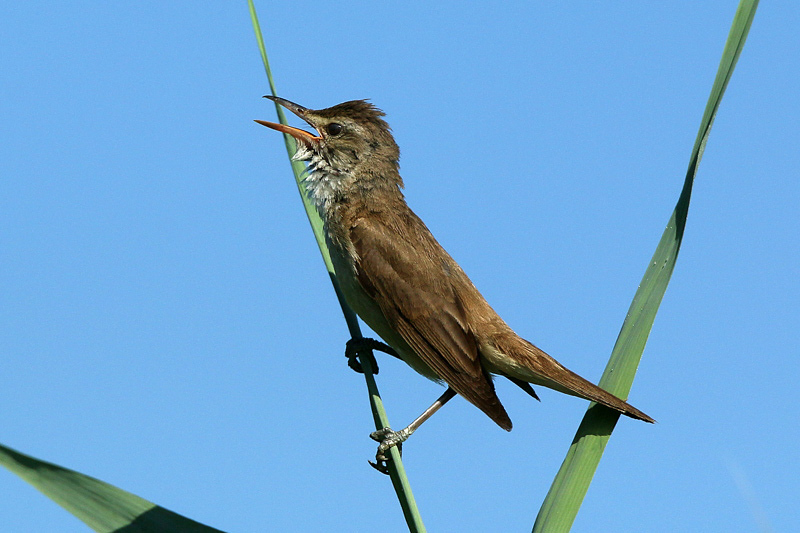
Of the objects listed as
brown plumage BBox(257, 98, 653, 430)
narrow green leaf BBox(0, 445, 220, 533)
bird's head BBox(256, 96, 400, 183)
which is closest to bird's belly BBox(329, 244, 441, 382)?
→ brown plumage BBox(257, 98, 653, 430)

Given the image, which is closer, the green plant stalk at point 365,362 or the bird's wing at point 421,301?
the green plant stalk at point 365,362

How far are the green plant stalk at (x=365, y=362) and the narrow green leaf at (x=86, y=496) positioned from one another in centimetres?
84

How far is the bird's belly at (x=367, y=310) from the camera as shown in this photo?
163 inches

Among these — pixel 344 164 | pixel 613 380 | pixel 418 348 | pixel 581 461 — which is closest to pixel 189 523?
pixel 581 461

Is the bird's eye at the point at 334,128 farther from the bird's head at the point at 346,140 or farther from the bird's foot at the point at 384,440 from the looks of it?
the bird's foot at the point at 384,440

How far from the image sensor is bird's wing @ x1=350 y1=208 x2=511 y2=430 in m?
4.01

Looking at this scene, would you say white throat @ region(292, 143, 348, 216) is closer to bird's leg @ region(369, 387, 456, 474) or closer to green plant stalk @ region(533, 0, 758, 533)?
bird's leg @ region(369, 387, 456, 474)

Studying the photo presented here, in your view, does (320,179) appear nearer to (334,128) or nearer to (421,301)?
(334,128)

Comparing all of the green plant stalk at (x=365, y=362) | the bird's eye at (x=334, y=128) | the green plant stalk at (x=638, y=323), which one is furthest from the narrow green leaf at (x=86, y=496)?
the bird's eye at (x=334, y=128)

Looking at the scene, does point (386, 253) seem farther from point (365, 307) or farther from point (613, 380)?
point (613, 380)

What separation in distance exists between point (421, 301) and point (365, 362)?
922 mm

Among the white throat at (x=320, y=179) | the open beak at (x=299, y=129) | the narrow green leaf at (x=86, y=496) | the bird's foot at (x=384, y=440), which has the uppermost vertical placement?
the open beak at (x=299, y=129)

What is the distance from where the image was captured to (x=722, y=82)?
2.70 meters

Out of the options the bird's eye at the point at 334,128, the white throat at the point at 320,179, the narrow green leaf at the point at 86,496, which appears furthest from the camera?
the bird's eye at the point at 334,128
